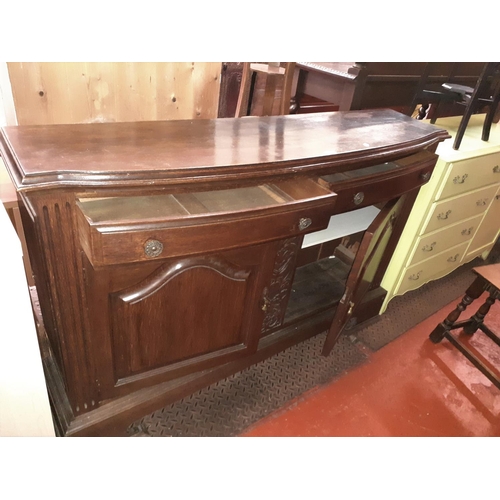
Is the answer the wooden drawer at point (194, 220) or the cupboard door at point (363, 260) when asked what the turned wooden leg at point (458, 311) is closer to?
the cupboard door at point (363, 260)

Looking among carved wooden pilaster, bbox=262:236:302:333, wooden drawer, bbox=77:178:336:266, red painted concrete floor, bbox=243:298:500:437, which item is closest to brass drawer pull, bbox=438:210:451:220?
red painted concrete floor, bbox=243:298:500:437

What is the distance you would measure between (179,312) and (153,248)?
1.24 feet

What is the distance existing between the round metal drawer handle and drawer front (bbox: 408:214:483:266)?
3.72ft

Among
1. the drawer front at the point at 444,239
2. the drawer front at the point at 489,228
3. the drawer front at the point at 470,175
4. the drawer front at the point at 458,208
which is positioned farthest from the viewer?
the drawer front at the point at 489,228

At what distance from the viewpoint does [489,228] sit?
2.57 meters

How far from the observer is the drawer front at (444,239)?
2080 mm

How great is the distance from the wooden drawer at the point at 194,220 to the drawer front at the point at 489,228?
174 centimetres

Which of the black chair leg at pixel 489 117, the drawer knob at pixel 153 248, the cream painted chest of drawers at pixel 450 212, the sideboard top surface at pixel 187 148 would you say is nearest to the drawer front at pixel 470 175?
the cream painted chest of drawers at pixel 450 212

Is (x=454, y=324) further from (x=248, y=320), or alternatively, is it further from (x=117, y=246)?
(x=117, y=246)

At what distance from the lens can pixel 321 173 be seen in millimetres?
1255

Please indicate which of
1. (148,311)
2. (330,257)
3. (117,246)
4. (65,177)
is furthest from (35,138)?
(330,257)

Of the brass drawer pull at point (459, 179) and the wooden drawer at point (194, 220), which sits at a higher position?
the wooden drawer at point (194, 220)

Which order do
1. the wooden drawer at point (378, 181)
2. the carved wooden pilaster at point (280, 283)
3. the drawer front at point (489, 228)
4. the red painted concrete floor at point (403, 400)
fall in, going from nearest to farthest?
the wooden drawer at point (378, 181) < the carved wooden pilaster at point (280, 283) < the red painted concrete floor at point (403, 400) < the drawer front at point (489, 228)

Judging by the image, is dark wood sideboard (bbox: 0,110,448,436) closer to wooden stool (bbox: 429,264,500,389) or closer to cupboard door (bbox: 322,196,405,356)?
cupboard door (bbox: 322,196,405,356)
